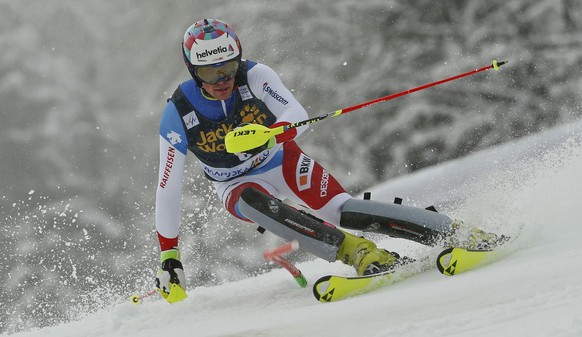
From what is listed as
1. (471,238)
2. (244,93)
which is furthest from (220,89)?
(471,238)

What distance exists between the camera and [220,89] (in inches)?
186

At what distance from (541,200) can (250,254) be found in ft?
33.1

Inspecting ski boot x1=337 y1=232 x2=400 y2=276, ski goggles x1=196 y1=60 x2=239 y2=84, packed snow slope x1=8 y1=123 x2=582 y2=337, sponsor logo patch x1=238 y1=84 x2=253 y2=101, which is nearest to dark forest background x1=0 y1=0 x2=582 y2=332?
packed snow slope x1=8 y1=123 x2=582 y2=337

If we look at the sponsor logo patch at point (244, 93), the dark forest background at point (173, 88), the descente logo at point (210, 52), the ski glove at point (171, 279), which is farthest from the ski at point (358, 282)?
the dark forest background at point (173, 88)

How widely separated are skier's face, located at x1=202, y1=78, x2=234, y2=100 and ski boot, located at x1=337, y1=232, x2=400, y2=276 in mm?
962

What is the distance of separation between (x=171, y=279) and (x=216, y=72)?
1.10 m

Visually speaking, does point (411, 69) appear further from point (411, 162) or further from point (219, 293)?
point (219, 293)

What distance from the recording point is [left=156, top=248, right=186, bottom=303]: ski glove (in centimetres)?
474

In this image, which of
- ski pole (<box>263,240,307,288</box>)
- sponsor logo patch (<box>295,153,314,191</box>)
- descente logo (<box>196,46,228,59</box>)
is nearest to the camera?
ski pole (<box>263,240,307,288</box>)

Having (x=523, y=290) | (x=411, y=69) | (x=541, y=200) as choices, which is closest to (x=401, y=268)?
(x=541, y=200)

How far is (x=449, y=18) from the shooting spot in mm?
13602

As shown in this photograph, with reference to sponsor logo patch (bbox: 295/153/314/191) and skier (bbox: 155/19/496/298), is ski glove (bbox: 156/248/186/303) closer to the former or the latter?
skier (bbox: 155/19/496/298)

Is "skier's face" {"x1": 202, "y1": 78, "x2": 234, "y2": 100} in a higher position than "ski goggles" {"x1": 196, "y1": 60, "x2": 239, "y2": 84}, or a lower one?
lower

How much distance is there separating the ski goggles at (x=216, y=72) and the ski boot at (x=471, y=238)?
1.38 m
